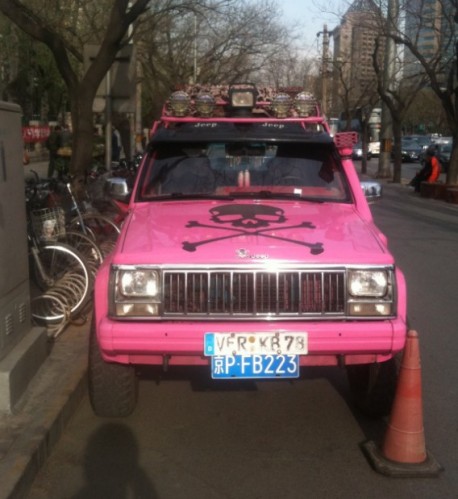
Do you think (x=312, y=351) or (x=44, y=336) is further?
(x=44, y=336)

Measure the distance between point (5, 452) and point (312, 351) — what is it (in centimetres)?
178

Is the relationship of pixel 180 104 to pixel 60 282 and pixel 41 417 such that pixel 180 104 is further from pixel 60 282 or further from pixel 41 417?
pixel 41 417

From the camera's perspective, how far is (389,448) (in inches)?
171

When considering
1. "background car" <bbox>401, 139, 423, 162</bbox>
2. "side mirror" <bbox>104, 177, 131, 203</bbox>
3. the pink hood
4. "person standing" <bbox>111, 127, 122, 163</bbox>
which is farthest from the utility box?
"background car" <bbox>401, 139, 423, 162</bbox>

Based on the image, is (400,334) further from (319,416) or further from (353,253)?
(319,416)

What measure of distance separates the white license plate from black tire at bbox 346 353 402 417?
70 centimetres

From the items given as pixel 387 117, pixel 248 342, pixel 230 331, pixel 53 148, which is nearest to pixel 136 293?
pixel 230 331

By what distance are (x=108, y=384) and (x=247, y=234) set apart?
1280 millimetres

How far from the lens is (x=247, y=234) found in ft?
15.7

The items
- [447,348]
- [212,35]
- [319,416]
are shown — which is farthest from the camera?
[212,35]

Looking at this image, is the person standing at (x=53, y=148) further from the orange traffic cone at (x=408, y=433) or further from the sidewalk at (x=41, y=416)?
the orange traffic cone at (x=408, y=433)

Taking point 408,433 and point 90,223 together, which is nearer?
point 408,433

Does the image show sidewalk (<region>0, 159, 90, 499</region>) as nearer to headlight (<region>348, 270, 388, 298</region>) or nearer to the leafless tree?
headlight (<region>348, 270, 388, 298</region>)

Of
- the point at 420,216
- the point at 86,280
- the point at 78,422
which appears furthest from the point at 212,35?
the point at 78,422
